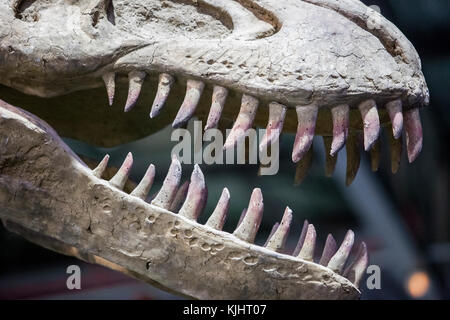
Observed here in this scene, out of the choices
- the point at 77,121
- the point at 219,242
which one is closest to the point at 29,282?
the point at 77,121

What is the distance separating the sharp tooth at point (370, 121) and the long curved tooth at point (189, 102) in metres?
0.37

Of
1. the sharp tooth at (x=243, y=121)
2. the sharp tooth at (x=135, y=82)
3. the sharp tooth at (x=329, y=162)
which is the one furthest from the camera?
the sharp tooth at (x=329, y=162)

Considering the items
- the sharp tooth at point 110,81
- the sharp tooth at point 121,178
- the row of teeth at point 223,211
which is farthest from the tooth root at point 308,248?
the sharp tooth at point 110,81

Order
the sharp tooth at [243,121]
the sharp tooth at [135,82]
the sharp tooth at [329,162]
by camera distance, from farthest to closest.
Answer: the sharp tooth at [329,162], the sharp tooth at [135,82], the sharp tooth at [243,121]

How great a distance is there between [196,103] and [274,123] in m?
0.18

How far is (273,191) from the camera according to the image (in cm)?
367

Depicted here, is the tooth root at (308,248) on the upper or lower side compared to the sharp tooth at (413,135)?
lower

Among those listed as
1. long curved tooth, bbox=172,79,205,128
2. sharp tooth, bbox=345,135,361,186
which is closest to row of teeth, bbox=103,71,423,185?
long curved tooth, bbox=172,79,205,128

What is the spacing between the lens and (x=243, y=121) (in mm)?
1686

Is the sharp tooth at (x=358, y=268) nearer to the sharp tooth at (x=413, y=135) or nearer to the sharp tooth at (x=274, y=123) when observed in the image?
the sharp tooth at (x=413, y=135)

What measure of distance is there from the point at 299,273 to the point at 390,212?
1885 mm

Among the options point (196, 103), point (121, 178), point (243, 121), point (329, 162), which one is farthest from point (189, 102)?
point (329, 162)

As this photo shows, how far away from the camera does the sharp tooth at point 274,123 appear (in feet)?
5.54

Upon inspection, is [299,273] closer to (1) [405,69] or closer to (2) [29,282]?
(1) [405,69]
